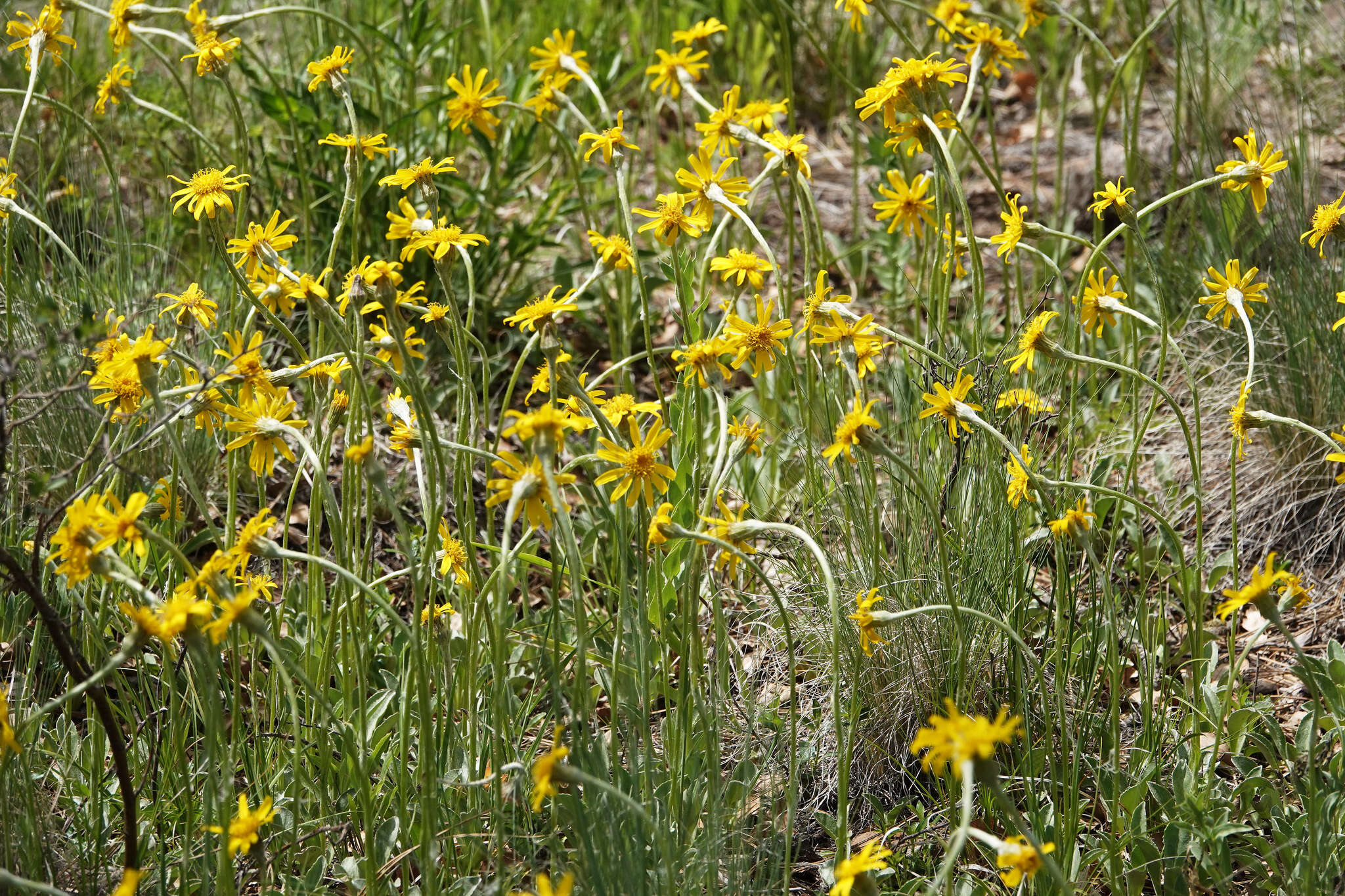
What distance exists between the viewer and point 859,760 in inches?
76.6

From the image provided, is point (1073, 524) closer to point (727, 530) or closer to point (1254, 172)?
point (727, 530)

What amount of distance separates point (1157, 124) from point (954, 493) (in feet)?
8.88

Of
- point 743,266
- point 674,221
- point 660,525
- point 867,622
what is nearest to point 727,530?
point 660,525

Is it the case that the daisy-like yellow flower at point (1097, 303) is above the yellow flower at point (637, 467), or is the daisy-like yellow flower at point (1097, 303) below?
above

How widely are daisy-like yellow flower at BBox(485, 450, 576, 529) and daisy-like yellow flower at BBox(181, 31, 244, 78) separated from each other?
3.45 feet

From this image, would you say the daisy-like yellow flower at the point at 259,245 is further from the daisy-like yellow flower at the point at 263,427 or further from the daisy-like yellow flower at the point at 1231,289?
the daisy-like yellow flower at the point at 1231,289

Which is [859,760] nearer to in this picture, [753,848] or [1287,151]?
[753,848]

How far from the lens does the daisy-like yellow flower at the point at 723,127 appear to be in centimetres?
212

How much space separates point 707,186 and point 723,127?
1.01 ft

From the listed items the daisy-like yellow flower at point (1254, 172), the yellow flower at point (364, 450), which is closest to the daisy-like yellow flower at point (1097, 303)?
the daisy-like yellow flower at point (1254, 172)

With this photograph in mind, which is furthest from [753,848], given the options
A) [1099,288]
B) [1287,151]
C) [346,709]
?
[1287,151]

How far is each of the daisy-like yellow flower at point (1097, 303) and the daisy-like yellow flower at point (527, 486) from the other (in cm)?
89

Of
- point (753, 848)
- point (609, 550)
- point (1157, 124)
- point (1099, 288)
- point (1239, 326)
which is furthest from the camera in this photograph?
point (1157, 124)

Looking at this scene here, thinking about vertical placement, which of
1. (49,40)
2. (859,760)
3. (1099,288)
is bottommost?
(859,760)
